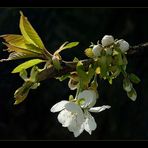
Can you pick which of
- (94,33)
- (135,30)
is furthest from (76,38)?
(135,30)

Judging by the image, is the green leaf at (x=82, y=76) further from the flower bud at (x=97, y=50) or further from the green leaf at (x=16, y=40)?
the green leaf at (x=16, y=40)

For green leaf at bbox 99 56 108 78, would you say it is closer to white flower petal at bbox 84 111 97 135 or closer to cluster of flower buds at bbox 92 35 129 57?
cluster of flower buds at bbox 92 35 129 57

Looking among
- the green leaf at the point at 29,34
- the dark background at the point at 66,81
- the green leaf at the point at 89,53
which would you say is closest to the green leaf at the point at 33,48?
the green leaf at the point at 29,34

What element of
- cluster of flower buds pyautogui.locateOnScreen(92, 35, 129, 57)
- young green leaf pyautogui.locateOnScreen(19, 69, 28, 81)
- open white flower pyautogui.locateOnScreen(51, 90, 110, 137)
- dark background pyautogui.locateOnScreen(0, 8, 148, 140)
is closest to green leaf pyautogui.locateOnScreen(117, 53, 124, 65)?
cluster of flower buds pyautogui.locateOnScreen(92, 35, 129, 57)

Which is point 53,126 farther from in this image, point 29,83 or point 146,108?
point 29,83

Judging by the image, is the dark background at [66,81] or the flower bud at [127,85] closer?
the flower bud at [127,85]

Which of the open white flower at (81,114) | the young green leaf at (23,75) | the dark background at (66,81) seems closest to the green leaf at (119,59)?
the open white flower at (81,114)

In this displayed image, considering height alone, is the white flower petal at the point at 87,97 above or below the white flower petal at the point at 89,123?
above

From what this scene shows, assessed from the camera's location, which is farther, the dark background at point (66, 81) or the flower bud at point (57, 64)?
the dark background at point (66, 81)

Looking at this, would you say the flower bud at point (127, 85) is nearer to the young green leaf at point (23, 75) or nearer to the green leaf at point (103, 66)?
the green leaf at point (103, 66)
